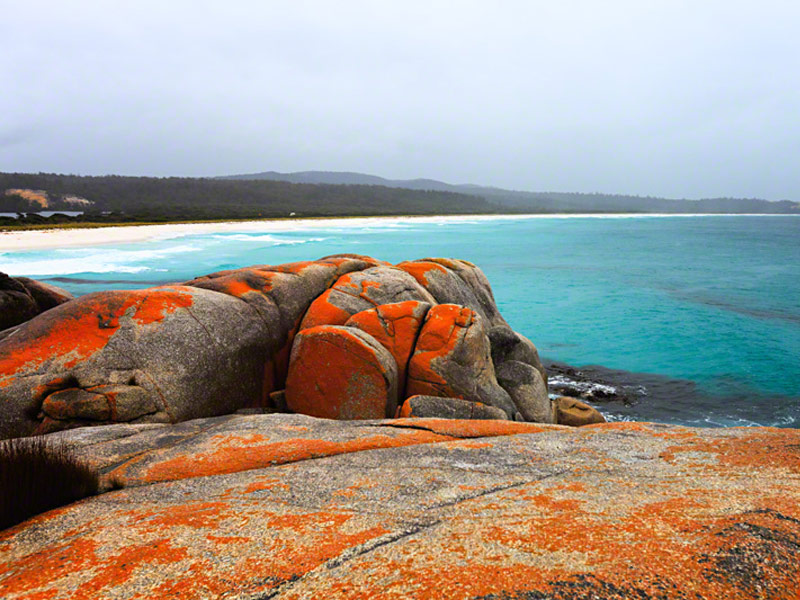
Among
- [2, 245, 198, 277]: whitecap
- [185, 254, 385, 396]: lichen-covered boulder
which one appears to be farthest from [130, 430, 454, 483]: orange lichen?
[2, 245, 198, 277]: whitecap

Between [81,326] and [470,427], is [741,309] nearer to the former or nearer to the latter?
[470,427]

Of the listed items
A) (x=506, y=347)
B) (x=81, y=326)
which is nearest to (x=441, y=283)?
(x=506, y=347)

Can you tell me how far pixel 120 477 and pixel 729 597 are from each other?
14.8 ft

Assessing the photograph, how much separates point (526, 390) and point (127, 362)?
7.95 metres

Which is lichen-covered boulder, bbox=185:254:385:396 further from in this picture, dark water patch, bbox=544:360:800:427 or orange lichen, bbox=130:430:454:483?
dark water patch, bbox=544:360:800:427

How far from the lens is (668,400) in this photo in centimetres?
1396

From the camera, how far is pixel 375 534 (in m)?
3.01

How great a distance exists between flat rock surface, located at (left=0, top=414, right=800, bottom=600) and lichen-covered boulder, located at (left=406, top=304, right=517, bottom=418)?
3598 millimetres

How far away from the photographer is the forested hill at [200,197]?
10656 cm

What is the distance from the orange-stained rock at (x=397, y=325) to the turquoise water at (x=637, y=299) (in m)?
6.85

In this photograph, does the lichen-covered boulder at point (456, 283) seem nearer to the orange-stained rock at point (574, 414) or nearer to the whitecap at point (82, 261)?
the orange-stained rock at point (574, 414)

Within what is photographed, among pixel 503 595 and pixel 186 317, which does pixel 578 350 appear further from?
pixel 503 595

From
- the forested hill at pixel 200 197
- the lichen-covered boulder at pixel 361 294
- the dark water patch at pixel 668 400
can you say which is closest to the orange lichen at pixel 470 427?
the lichen-covered boulder at pixel 361 294

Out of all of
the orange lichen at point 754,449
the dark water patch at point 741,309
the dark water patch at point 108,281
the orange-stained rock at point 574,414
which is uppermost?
the orange lichen at point 754,449
